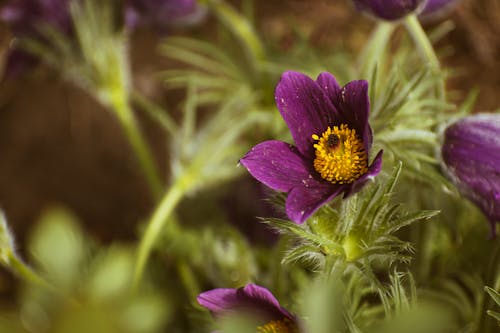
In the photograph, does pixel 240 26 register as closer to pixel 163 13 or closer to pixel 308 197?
pixel 163 13

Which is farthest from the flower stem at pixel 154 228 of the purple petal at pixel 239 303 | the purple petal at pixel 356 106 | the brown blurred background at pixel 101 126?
the brown blurred background at pixel 101 126

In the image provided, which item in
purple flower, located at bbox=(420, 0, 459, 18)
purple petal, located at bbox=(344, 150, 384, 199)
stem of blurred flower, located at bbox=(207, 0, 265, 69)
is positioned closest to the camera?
purple petal, located at bbox=(344, 150, 384, 199)

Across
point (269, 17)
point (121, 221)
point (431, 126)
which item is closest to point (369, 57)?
point (431, 126)

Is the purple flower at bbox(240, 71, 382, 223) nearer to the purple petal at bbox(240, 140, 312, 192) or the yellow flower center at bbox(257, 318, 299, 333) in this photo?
the purple petal at bbox(240, 140, 312, 192)

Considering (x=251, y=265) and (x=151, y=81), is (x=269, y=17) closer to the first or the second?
(x=151, y=81)

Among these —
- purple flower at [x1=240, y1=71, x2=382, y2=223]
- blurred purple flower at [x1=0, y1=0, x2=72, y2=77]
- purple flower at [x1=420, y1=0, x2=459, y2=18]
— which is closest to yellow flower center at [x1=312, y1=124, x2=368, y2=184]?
purple flower at [x1=240, y1=71, x2=382, y2=223]

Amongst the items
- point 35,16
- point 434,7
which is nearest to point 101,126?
point 35,16

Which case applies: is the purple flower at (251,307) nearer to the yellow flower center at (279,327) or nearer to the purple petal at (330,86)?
the yellow flower center at (279,327)
